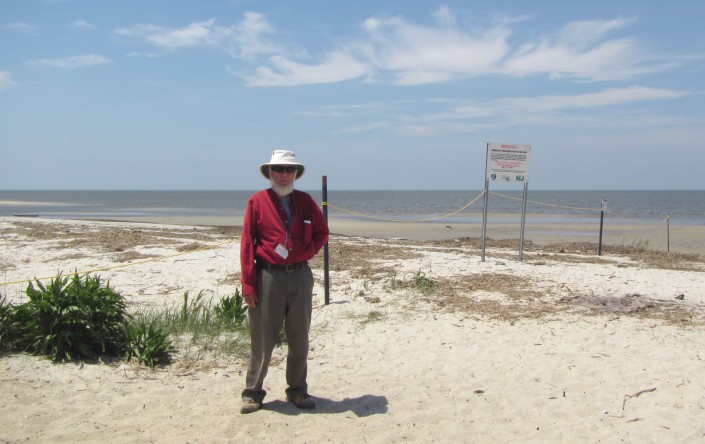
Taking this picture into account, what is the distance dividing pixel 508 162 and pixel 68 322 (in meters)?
9.03

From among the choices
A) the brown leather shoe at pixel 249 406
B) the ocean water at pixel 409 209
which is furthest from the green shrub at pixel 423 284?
the brown leather shoe at pixel 249 406

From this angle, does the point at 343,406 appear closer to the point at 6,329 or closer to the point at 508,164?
the point at 6,329

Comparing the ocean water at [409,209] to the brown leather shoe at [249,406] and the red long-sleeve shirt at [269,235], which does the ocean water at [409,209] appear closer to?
the red long-sleeve shirt at [269,235]

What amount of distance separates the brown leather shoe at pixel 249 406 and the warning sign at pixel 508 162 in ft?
27.6

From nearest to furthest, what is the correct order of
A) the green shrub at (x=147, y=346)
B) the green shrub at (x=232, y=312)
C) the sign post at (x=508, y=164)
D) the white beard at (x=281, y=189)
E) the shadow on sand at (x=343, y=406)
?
the white beard at (x=281, y=189) < the shadow on sand at (x=343, y=406) < the green shrub at (x=147, y=346) < the green shrub at (x=232, y=312) < the sign post at (x=508, y=164)

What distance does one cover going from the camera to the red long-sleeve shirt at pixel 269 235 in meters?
4.06

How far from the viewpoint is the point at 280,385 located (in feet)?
16.0

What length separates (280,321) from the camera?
13.8ft

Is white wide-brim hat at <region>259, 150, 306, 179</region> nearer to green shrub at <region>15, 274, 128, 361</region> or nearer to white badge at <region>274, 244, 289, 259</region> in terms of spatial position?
white badge at <region>274, 244, 289, 259</region>

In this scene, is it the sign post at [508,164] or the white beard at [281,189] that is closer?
the white beard at [281,189]

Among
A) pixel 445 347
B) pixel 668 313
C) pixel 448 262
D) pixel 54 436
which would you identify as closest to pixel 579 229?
pixel 448 262

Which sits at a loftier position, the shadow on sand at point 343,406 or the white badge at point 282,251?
the white badge at point 282,251

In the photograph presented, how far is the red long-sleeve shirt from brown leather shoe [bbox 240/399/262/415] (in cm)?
86

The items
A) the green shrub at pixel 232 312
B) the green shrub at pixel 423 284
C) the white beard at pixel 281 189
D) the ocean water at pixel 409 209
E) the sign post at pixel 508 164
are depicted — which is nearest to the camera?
the white beard at pixel 281 189
